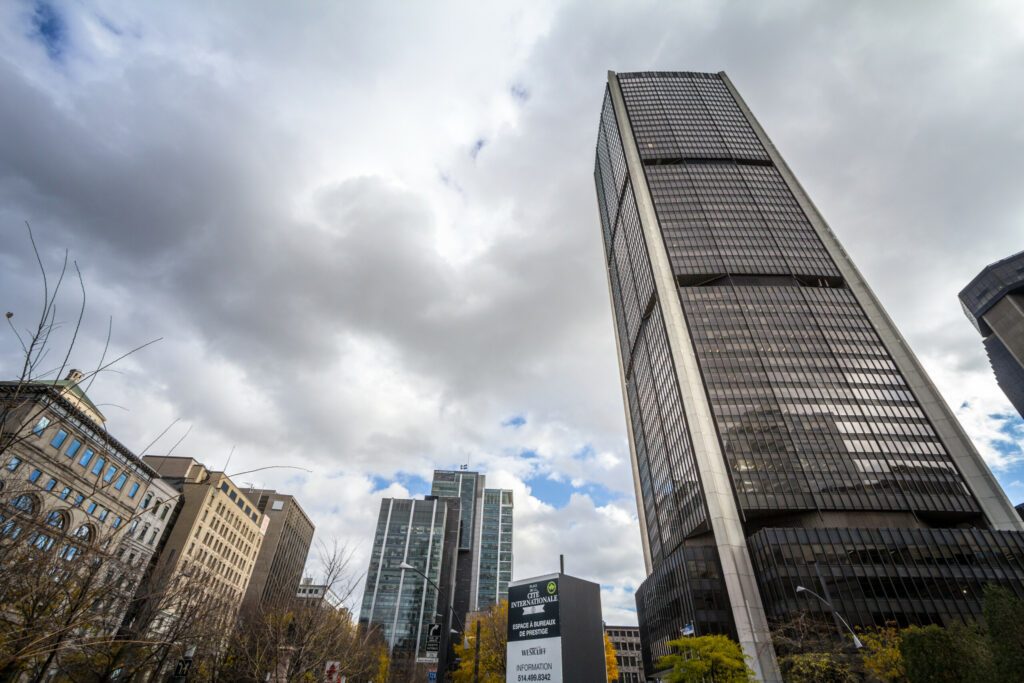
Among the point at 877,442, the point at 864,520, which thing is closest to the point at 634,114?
the point at 877,442

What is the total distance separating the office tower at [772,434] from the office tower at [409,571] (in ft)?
229

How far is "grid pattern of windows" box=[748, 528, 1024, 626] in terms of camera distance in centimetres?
5778

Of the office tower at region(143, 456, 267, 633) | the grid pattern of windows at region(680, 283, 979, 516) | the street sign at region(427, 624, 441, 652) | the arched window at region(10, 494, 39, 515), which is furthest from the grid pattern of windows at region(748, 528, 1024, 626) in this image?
the office tower at region(143, 456, 267, 633)

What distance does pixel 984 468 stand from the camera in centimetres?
7256

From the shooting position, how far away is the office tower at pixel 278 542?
111m

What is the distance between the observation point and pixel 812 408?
253ft

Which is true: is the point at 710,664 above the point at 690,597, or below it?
below

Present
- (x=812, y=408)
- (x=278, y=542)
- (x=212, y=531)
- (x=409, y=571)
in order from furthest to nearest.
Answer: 1. (x=409, y=571)
2. (x=278, y=542)
3. (x=212, y=531)
4. (x=812, y=408)

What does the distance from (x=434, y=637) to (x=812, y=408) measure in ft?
242

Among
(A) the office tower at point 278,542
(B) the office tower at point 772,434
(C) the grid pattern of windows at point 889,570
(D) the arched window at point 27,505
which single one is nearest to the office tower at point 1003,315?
(B) the office tower at point 772,434

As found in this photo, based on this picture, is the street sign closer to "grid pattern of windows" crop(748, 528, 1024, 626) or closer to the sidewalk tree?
the sidewalk tree

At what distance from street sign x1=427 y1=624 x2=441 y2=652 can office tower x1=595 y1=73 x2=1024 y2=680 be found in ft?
164

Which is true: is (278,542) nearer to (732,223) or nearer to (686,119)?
(732,223)

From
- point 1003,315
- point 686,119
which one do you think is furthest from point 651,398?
point 1003,315
